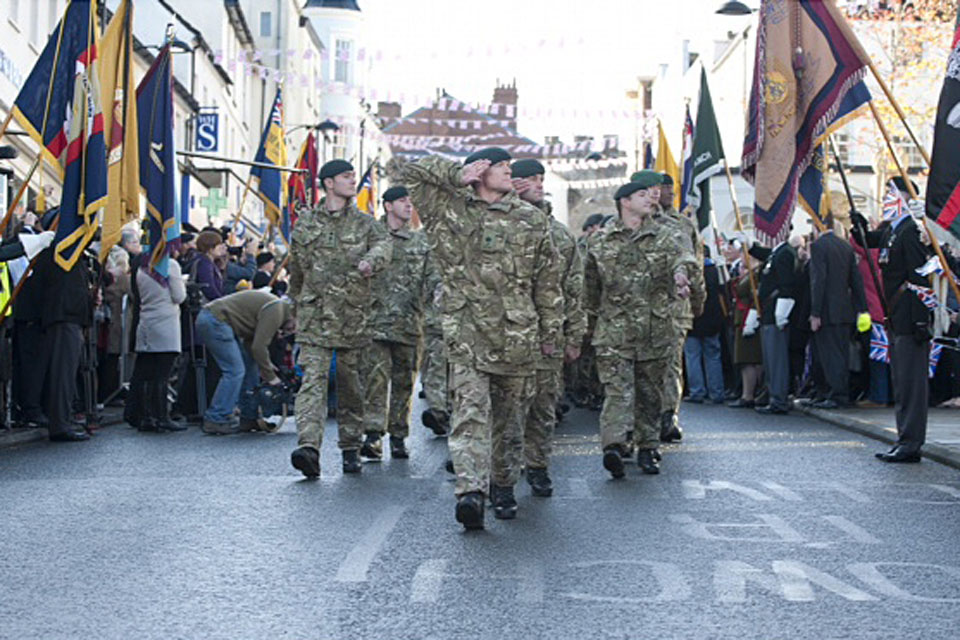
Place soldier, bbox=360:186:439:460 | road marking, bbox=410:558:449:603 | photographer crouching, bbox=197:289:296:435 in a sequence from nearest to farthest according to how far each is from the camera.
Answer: road marking, bbox=410:558:449:603 < soldier, bbox=360:186:439:460 < photographer crouching, bbox=197:289:296:435

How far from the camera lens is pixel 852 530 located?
8.34 meters

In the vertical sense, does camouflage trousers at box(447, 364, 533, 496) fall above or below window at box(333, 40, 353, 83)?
below

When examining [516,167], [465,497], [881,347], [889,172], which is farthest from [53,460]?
[889,172]

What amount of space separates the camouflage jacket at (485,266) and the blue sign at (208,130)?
36878mm

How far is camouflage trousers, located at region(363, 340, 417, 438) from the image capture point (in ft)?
39.9

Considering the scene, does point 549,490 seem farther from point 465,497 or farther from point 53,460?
point 53,460

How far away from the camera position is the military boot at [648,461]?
437 inches

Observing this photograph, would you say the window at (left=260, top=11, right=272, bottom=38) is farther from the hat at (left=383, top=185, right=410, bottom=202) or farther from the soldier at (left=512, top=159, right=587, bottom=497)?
the soldier at (left=512, top=159, right=587, bottom=497)

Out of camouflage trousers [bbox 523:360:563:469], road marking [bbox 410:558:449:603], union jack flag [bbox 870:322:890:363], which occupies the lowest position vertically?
road marking [bbox 410:558:449:603]

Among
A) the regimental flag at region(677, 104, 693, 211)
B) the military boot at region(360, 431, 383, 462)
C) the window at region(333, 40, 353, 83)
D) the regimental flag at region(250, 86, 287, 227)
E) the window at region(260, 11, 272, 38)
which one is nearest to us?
the military boot at region(360, 431, 383, 462)

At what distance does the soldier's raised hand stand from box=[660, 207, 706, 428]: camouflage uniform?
3079 mm

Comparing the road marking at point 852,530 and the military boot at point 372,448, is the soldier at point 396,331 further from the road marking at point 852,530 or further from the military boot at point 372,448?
the road marking at point 852,530

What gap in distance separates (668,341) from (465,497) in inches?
130

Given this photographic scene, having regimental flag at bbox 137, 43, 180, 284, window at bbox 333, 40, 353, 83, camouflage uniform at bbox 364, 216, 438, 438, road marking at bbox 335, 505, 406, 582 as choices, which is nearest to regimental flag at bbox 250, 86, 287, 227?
regimental flag at bbox 137, 43, 180, 284
